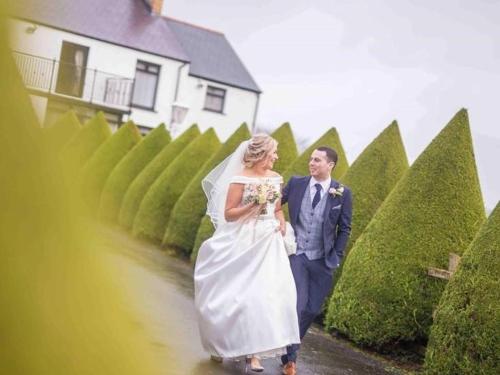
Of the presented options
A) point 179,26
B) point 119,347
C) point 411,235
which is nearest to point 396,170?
point 411,235

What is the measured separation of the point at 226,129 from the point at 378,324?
99.7 ft

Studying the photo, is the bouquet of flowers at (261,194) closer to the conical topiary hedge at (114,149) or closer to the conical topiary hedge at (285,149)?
the conical topiary hedge at (285,149)

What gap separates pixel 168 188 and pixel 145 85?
70.2ft

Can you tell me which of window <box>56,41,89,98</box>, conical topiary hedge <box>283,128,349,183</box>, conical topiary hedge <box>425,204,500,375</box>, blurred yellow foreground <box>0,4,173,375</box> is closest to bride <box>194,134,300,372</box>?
conical topiary hedge <box>425,204,500,375</box>

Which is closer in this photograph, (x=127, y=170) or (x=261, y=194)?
(x=261, y=194)

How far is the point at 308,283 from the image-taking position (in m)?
7.16

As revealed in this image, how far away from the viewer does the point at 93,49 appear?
34.5 meters

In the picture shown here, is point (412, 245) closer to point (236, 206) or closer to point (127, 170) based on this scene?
point (236, 206)

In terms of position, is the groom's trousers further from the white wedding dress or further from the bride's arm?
the bride's arm

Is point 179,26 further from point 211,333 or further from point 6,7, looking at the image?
point 6,7

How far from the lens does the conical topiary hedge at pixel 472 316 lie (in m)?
6.80

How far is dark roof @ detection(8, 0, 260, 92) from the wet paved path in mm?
23736

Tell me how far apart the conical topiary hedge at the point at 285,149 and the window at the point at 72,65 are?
21.9 m

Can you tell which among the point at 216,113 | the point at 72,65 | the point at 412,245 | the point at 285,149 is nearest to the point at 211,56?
the point at 216,113
